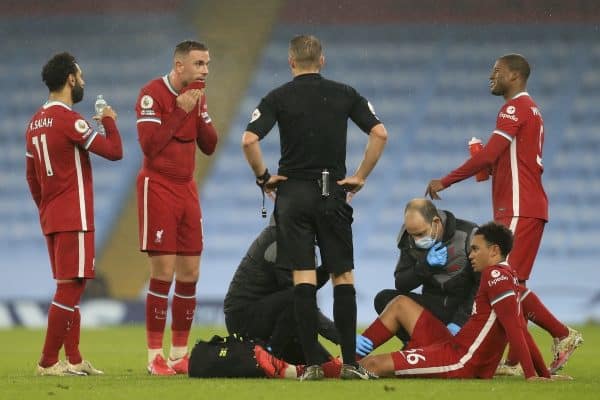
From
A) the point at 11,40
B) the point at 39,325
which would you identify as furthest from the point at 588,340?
the point at 11,40

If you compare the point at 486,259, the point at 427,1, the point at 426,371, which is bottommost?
the point at 426,371

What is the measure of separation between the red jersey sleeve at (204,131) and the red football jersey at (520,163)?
1.65 meters

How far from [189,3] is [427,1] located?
3.19 meters

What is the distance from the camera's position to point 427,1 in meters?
16.2

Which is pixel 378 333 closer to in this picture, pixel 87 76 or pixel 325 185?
pixel 325 185

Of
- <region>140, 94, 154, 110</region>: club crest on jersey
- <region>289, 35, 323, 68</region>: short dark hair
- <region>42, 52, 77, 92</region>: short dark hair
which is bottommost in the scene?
<region>140, 94, 154, 110</region>: club crest on jersey

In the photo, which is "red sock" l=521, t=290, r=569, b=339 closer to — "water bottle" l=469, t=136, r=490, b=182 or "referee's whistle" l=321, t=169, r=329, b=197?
"water bottle" l=469, t=136, r=490, b=182

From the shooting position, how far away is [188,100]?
683cm

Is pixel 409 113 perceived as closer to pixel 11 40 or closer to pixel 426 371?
pixel 11 40

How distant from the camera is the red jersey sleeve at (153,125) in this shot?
6.84 meters

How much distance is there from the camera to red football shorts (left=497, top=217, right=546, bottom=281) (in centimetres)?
677

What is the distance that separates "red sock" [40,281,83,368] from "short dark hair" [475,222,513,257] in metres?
2.20

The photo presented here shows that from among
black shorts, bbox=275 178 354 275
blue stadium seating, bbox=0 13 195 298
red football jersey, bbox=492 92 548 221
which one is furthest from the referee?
blue stadium seating, bbox=0 13 195 298

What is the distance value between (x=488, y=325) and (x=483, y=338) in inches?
2.7
